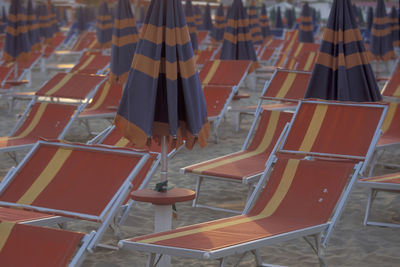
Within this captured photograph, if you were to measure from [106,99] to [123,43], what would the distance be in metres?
0.69

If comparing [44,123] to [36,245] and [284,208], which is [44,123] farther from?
[36,245]

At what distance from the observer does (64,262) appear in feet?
9.43

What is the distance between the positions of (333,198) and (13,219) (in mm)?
1696

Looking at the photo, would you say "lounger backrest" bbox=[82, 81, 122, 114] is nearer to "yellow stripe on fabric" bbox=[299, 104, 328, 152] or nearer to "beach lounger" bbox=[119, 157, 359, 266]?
"yellow stripe on fabric" bbox=[299, 104, 328, 152]

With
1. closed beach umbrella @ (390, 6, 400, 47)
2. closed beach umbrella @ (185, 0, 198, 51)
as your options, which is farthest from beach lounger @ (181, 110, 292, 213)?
closed beach umbrella @ (390, 6, 400, 47)

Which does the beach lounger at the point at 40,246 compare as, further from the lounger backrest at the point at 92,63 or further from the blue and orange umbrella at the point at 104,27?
the blue and orange umbrella at the point at 104,27

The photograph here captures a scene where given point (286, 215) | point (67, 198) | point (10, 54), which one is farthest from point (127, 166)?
point (10, 54)

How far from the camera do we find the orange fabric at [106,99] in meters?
8.18

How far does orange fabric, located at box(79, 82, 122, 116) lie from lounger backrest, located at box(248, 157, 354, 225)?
417 cm

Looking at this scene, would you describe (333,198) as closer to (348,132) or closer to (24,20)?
(348,132)

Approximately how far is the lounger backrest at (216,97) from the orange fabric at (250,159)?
1766 millimetres

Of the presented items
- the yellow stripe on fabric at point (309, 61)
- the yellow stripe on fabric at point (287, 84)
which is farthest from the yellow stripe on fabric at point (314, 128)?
the yellow stripe on fabric at point (309, 61)

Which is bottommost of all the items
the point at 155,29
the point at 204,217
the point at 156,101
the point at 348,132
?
the point at 204,217

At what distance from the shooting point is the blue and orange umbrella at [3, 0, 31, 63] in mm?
11578
